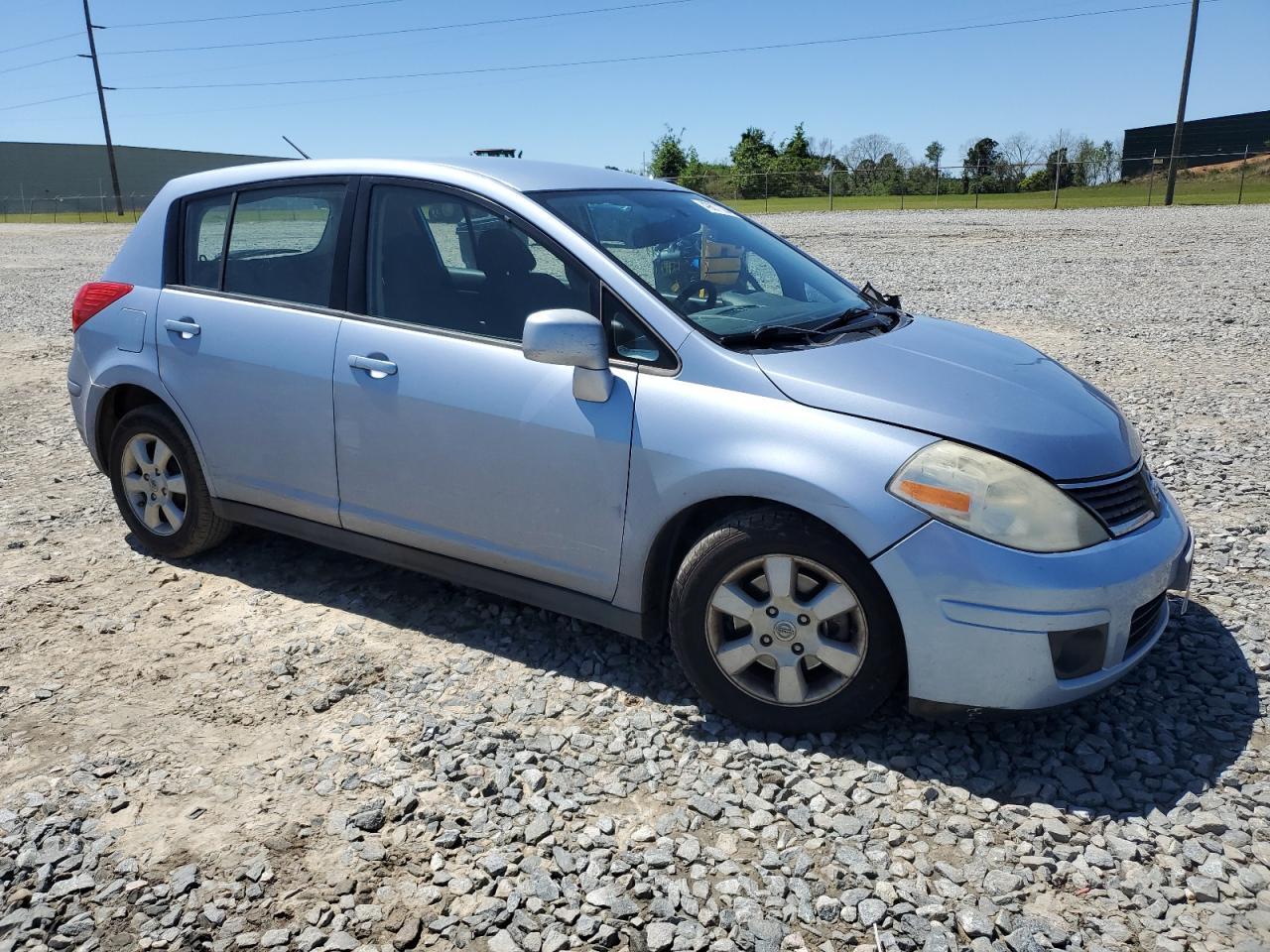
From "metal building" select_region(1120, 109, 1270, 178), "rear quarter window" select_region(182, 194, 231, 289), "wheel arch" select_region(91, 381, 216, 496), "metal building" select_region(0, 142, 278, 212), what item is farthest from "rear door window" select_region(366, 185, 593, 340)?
"metal building" select_region(0, 142, 278, 212)

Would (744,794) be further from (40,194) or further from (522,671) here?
(40,194)

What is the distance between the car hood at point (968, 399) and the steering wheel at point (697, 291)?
0.40m

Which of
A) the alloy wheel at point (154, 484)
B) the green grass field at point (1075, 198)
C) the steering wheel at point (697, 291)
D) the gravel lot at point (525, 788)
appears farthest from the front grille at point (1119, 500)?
the green grass field at point (1075, 198)

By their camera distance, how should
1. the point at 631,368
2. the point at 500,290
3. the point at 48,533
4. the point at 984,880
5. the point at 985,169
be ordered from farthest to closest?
the point at 985,169, the point at 48,533, the point at 500,290, the point at 631,368, the point at 984,880

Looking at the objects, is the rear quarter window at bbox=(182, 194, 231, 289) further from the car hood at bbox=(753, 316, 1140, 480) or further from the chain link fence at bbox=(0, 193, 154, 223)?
the chain link fence at bbox=(0, 193, 154, 223)

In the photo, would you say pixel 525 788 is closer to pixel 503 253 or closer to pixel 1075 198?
pixel 503 253

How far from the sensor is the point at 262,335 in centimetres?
430

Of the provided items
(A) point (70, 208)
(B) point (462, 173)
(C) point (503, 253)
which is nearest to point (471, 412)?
(C) point (503, 253)

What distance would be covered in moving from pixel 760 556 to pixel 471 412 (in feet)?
4.05

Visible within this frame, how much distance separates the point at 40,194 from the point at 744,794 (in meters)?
77.9

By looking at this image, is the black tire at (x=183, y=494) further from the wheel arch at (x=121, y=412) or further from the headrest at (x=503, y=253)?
the headrest at (x=503, y=253)

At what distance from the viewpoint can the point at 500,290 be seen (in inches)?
151

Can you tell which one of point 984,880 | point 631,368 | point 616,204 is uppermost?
point 616,204

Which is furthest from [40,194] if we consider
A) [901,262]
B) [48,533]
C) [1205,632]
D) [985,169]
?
[1205,632]
